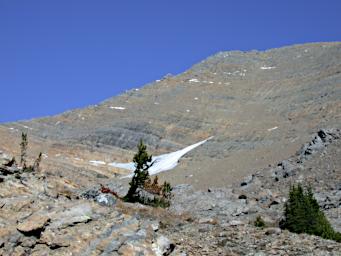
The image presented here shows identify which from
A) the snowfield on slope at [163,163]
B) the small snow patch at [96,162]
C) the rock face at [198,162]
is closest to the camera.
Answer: the rock face at [198,162]

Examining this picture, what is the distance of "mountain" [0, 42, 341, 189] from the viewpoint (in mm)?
90875

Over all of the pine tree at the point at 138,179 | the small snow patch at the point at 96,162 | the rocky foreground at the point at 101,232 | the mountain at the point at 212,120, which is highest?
the mountain at the point at 212,120

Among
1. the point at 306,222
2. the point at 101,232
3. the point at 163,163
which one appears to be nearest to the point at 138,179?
the point at 306,222

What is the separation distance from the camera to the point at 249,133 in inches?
4311

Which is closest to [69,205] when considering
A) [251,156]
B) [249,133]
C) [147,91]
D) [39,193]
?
[39,193]

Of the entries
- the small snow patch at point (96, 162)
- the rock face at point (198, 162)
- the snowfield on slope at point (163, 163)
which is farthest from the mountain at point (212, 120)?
the snowfield on slope at point (163, 163)

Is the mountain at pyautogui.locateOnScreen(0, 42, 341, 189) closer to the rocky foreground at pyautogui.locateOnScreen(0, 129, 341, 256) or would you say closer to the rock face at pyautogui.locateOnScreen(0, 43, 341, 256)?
the rock face at pyautogui.locateOnScreen(0, 43, 341, 256)

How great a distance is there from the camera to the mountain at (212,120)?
9088cm

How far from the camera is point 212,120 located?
134375mm

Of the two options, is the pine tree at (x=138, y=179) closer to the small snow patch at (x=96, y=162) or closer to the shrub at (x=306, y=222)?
the shrub at (x=306, y=222)

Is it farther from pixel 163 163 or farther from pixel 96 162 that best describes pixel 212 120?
pixel 96 162

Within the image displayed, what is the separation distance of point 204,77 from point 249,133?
65.8 metres

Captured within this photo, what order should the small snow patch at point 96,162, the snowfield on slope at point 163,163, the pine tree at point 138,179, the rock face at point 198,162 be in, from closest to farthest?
the rock face at point 198,162, the pine tree at point 138,179, the snowfield on slope at point 163,163, the small snow patch at point 96,162

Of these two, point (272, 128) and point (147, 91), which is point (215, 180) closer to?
point (272, 128)
